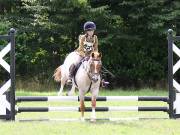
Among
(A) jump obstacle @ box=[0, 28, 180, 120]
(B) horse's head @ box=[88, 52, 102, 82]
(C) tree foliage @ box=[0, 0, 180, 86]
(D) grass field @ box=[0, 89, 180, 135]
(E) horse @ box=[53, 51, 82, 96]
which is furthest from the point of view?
(C) tree foliage @ box=[0, 0, 180, 86]

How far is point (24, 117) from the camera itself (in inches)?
512

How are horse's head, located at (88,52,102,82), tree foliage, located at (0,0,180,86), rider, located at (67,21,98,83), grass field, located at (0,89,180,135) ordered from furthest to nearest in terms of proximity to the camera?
tree foliage, located at (0,0,180,86)
rider, located at (67,21,98,83)
horse's head, located at (88,52,102,82)
grass field, located at (0,89,180,135)

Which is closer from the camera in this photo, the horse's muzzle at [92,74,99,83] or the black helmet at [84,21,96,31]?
the horse's muzzle at [92,74,99,83]

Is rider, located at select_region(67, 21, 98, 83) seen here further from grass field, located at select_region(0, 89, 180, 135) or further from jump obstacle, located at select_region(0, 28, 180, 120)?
grass field, located at select_region(0, 89, 180, 135)

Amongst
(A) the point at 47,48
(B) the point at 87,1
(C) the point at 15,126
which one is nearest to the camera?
(C) the point at 15,126

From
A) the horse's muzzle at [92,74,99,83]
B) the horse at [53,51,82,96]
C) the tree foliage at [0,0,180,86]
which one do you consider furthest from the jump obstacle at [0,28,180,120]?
the tree foliage at [0,0,180,86]

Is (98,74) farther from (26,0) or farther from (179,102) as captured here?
(26,0)

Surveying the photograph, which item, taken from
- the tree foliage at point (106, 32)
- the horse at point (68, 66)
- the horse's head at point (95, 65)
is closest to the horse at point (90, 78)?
the horse's head at point (95, 65)

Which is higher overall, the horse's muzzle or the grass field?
the horse's muzzle

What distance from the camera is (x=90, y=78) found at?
1188cm

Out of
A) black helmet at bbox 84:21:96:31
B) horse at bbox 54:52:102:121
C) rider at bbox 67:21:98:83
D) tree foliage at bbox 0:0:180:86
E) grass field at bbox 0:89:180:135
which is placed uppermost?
black helmet at bbox 84:21:96:31

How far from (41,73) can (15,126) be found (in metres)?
15.1

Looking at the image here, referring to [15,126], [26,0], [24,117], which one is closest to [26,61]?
[26,0]

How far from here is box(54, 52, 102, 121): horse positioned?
1158 cm
